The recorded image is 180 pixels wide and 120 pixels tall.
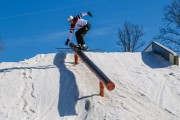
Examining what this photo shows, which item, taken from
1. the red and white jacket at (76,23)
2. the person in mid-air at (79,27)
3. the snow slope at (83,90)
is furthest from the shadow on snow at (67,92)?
the red and white jacket at (76,23)

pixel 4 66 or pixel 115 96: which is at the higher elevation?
pixel 4 66

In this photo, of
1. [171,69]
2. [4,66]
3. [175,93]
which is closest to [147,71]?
[171,69]

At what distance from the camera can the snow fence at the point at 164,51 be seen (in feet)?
59.8

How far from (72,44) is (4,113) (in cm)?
564

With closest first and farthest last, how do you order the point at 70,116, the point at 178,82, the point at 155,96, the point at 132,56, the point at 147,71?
the point at 70,116 → the point at 155,96 → the point at 178,82 → the point at 147,71 → the point at 132,56

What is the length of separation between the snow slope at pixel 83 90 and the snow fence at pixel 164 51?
0.31 m

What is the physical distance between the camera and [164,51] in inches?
758

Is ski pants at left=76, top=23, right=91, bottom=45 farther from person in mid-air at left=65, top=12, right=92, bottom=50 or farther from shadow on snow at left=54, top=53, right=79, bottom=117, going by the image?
shadow on snow at left=54, top=53, right=79, bottom=117

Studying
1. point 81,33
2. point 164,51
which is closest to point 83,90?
point 81,33

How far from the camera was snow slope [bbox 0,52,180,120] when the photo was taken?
12.5 m

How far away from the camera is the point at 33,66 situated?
1661 centimetres

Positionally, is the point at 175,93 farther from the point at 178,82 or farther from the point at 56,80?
the point at 56,80

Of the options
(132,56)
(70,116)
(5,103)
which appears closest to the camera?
(70,116)

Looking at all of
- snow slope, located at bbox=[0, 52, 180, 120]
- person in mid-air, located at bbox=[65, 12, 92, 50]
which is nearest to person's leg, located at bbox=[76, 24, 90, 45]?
person in mid-air, located at bbox=[65, 12, 92, 50]
